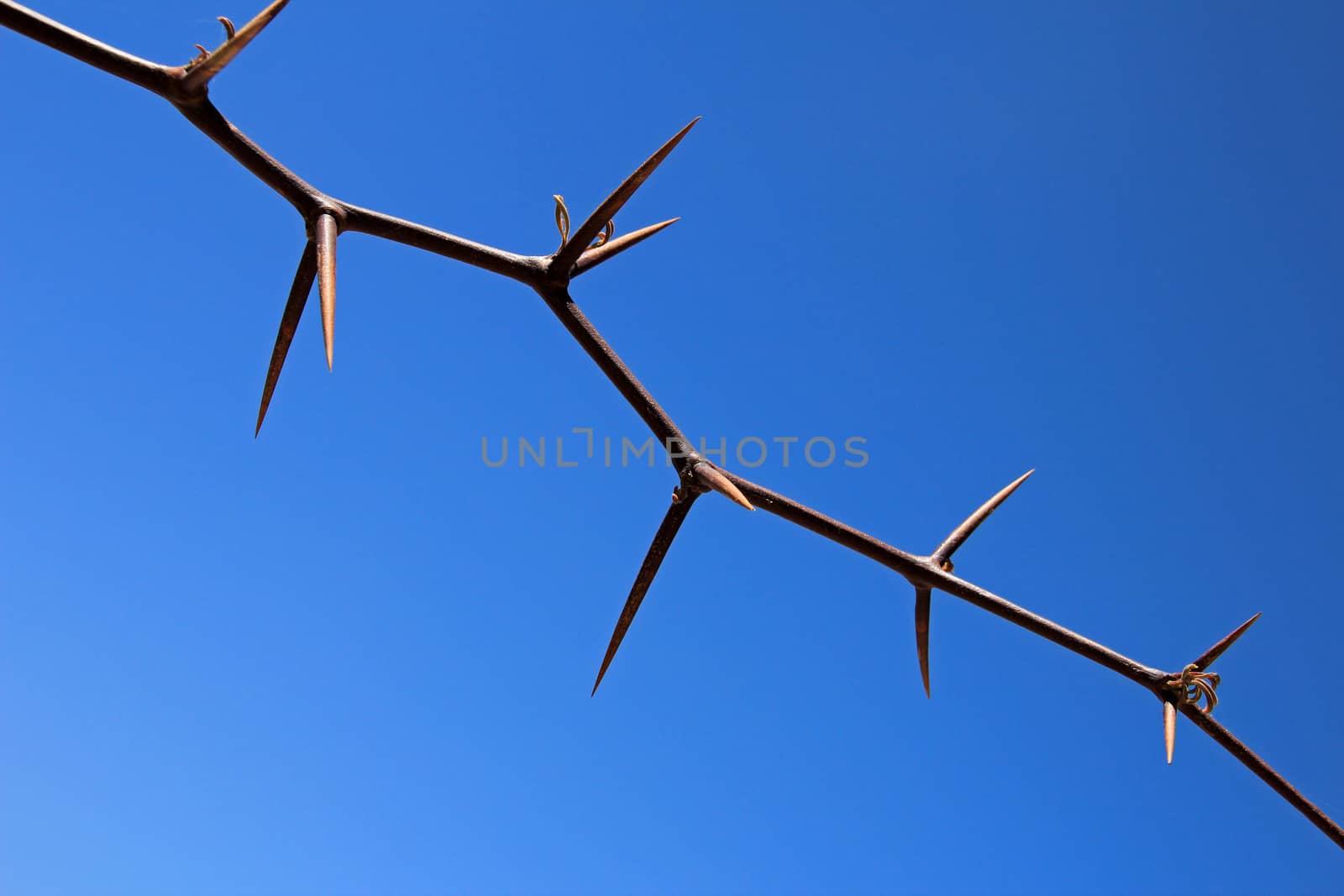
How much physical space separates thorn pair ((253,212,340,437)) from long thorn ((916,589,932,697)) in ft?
3.99

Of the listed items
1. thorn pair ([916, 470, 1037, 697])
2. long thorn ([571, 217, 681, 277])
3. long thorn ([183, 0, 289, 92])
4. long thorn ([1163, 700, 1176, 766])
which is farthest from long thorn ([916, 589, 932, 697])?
long thorn ([183, 0, 289, 92])

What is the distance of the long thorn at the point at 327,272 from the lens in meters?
1.15

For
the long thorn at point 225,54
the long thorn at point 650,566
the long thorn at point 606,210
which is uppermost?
the long thorn at point 606,210

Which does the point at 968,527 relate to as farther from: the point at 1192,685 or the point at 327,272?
the point at 327,272

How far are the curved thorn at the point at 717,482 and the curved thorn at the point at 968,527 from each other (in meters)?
0.53

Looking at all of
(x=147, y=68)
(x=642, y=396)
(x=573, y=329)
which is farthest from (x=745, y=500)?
(x=147, y=68)

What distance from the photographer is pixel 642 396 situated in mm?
1464

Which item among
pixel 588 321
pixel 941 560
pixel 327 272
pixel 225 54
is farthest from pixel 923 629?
pixel 225 54

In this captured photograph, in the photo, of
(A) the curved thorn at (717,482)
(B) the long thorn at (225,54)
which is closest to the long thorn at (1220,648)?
(A) the curved thorn at (717,482)

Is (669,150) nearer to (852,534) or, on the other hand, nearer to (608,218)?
(608,218)

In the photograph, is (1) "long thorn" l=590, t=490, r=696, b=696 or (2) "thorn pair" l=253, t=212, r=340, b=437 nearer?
(2) "thorn pair" l=253, t=212, r=340, b=437

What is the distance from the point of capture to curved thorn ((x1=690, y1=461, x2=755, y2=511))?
1.39 metres

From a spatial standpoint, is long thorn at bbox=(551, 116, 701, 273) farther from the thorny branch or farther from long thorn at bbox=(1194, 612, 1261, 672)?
long thorn at bbox=(1194, 612, 1261, 672)

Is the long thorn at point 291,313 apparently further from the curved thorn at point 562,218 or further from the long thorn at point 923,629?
the long thorn at point 923,629
